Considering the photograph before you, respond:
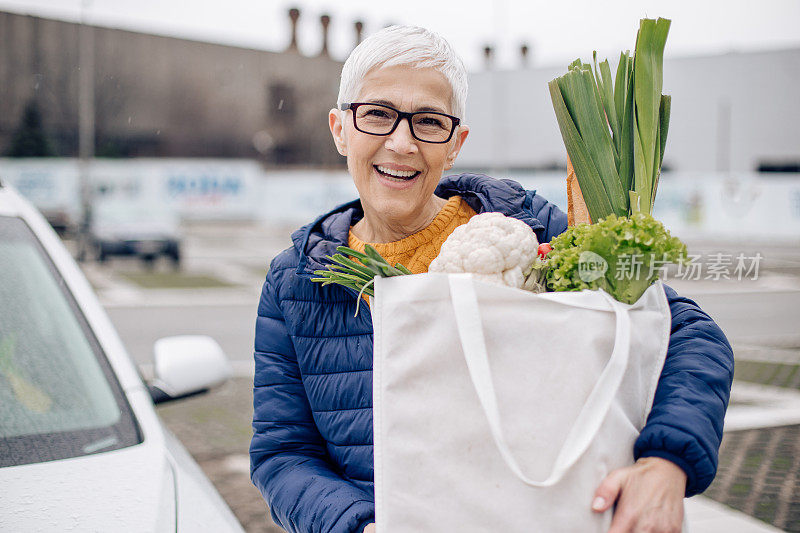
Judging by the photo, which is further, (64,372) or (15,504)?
(64,372)

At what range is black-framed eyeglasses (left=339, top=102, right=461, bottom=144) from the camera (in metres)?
1.45

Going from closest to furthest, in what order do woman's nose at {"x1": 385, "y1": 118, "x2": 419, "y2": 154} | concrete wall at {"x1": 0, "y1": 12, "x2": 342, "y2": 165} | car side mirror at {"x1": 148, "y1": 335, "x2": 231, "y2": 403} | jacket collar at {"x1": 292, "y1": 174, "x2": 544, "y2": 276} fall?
woman's nose at {"x1": 385, "y1": 118, "x2": 419, "y2": 154}
jacket collar at {"x1": 292, "y1": 174, "x2": 544, "y2": 276}
car side mirror at {"x1": 148, "y1": 335, "x2": 231, "y2": 403}
concrete wall at {"x1": 0, "y1": 12, "x2": 342, "y2": 165}

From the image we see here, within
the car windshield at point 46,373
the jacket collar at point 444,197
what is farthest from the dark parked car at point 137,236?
the jacket collar at point 444,197

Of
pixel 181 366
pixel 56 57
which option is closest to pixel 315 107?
pixel 56 57

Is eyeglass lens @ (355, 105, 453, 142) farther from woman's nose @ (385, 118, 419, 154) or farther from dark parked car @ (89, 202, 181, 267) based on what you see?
dark parked car @ (89, 202, 181, 267)

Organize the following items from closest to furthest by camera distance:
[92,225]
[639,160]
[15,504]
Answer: [639,160] → [15,504] → [92,225]

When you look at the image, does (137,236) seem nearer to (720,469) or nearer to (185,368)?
(720,469)

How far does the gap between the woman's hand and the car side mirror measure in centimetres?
162

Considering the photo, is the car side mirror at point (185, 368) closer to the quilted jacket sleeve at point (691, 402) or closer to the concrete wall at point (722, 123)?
the quilted jacket sleeve at point (691, 402)

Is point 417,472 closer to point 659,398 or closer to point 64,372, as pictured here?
point 659,398

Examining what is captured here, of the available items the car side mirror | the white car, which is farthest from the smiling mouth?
the car side mirror

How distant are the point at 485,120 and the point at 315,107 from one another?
19.9 m

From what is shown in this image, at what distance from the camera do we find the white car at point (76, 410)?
1632 mm

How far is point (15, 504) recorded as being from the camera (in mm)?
1591
